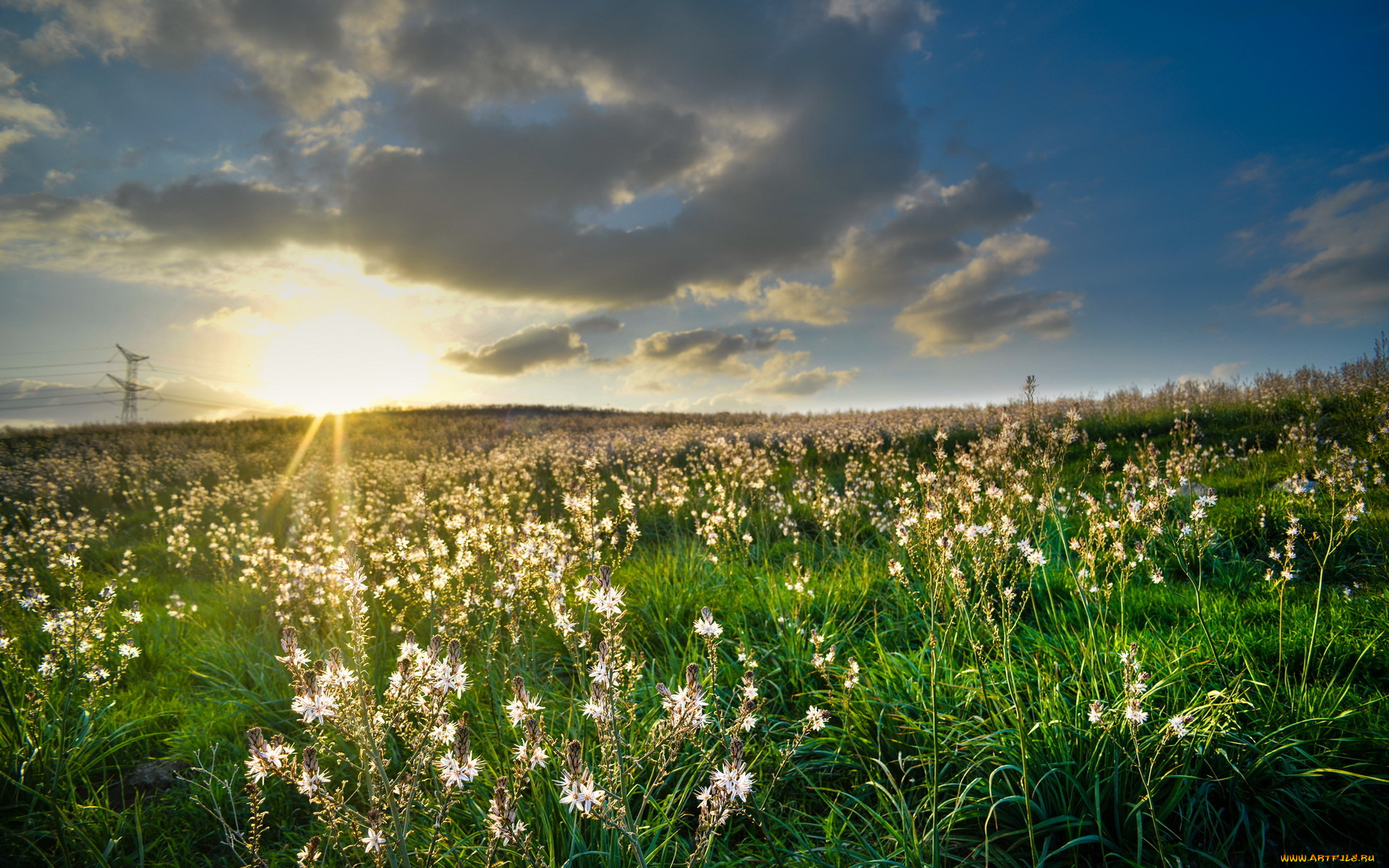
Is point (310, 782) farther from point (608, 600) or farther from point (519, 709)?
point (608, 600)

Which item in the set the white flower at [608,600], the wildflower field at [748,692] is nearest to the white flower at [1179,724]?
the wildflower field at [748,692]

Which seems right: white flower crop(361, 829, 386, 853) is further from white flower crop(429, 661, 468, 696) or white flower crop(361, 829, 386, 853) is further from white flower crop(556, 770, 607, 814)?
A: white flower crop(556, 770, 607, 814)

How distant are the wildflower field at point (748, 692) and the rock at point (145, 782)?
18 millimetres

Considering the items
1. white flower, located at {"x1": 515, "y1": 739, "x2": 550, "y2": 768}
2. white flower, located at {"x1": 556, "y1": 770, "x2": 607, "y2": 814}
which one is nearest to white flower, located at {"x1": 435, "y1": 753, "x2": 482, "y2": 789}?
white flower, located at {"x1": 515, "y1": 739, "x2": 550, "y2": 768}

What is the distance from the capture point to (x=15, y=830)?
324 cm

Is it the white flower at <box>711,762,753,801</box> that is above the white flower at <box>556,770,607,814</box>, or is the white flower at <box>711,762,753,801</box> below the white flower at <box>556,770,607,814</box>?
below

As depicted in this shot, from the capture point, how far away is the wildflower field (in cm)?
217

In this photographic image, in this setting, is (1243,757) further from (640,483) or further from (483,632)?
(640,483)

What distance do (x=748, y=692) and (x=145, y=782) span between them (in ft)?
15.3

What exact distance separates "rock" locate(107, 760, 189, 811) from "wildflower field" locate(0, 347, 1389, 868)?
0.02 m

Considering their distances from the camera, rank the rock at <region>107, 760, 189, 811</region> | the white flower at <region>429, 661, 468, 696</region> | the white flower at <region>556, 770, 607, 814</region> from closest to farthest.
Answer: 1. the white flower at <region>556, 770, 607, 814</region>
2. the white flower at <region>429, 661, 468, 696</region>
3. the rock at <region>107, 760, 189, 811</region>

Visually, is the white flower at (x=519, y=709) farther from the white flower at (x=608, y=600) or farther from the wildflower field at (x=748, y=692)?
the white flower at (x=608, y=600)

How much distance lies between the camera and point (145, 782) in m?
3.87

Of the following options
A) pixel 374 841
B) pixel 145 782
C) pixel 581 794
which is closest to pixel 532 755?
pixel 581 794
